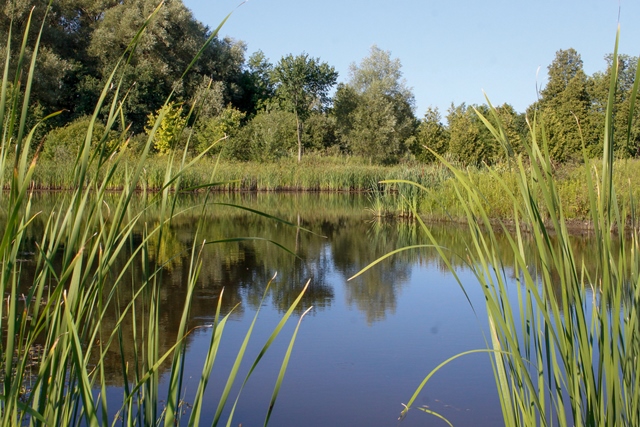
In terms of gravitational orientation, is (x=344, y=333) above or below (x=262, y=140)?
below

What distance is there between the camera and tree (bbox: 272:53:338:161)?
26.5 metres

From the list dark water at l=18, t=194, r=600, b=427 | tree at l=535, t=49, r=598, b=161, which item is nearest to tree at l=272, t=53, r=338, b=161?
tree at l=535, t=49, r=598, b=161

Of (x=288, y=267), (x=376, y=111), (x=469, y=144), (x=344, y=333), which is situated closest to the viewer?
(x=344, y=333)

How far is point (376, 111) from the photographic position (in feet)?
92.5

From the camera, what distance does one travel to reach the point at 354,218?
1088 centimetres

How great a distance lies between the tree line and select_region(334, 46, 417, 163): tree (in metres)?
0.06

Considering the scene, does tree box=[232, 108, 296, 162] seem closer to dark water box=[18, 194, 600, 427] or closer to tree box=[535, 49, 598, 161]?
tree box=[535, 49, 598, 161]

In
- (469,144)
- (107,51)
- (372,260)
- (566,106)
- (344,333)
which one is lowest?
(344,333)

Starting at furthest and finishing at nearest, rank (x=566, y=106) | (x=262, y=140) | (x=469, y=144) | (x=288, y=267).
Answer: (x=566, y=106), (x=469, y=144), (x=262, y=140), (x=288, y=267)

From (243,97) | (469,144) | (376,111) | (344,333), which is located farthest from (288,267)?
(243,97)

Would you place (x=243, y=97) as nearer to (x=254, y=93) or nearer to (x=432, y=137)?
(x=254, y=93)

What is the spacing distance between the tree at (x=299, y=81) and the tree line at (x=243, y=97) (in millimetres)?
40

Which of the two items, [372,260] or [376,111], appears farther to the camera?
[376,111]

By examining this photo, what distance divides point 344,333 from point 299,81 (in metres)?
23.3
